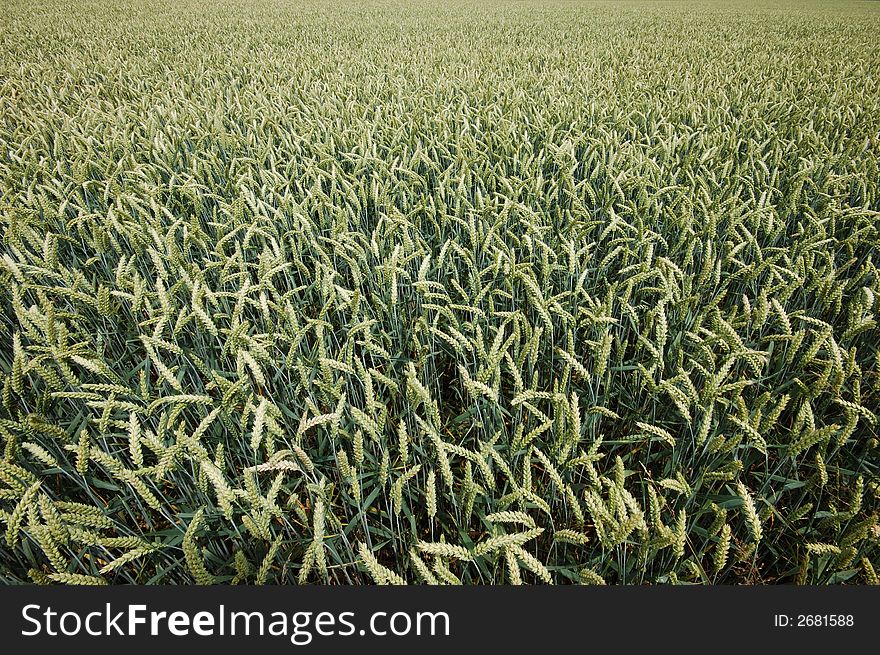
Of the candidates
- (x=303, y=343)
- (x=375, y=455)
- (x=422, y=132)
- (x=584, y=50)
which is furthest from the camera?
(x=584, y=50)

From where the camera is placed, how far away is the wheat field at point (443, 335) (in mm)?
1213

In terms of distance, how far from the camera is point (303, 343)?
6.72 ft

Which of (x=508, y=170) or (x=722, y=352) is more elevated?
(x=508, y=170)

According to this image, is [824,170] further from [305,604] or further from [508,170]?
[305,604]

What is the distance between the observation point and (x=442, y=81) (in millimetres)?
5594

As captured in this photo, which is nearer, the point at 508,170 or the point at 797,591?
the point at 797,591

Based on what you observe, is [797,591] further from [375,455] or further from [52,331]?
[52,331]

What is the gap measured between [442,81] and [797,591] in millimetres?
5590

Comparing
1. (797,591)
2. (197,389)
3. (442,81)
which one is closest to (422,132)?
(442,81)

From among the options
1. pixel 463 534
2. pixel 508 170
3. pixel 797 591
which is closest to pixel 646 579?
pixel 797 591

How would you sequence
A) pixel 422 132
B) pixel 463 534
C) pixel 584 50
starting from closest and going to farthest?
pixel 463 534, pixel 422 132, pixel 584 50

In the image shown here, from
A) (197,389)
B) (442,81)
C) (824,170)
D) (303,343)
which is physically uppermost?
(442,81)

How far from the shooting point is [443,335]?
138 centimetres

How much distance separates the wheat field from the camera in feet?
3.98
